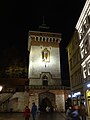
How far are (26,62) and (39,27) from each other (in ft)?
60.1

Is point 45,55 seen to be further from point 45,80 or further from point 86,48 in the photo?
point 86,48

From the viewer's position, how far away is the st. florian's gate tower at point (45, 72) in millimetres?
42594

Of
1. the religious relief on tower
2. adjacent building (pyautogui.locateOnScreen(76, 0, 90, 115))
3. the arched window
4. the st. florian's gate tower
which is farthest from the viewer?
the religious relief on tower

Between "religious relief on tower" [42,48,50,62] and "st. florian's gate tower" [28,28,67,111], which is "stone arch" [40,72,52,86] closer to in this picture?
"st. florian's gate tower" [28,28,67,111]

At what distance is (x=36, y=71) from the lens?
154 ft

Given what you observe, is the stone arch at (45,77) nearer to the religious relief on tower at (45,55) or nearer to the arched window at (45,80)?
the arched window at (45,80)

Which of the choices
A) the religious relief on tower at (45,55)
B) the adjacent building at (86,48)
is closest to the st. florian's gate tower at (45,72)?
the religious relief on tower at (45,55)

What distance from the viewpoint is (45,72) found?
155ft

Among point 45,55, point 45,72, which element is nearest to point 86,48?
point 45,72

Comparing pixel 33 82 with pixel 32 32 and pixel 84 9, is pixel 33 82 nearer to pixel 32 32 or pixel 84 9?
pixel 32 32

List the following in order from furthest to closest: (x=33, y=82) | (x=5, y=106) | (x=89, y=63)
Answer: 1. (x=33, y=82)
2. (x=5, y=106)
3. (x=89, y=63)

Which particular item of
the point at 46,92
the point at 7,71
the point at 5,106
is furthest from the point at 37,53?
the point at 7,71

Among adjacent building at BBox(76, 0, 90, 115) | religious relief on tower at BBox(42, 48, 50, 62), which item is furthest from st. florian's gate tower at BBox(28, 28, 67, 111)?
adjacent building at BBox(76, 0, 90, 115)

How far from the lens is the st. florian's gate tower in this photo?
42.6 m
